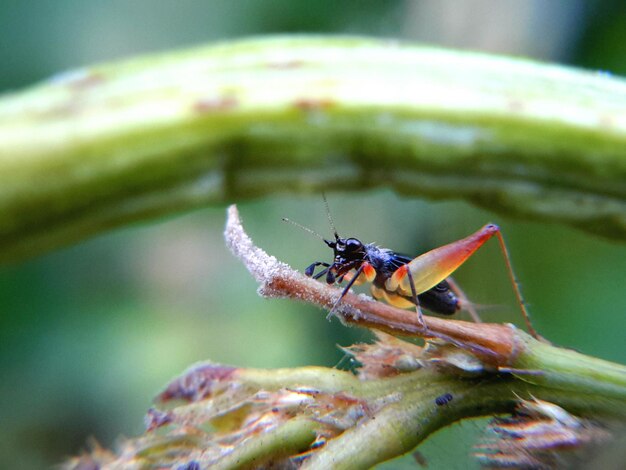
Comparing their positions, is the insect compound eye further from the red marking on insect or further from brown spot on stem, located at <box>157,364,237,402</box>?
the red marking on insect

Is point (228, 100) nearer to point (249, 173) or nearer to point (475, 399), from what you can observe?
point (249, 173)

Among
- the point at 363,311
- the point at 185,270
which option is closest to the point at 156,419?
the point at 363,311

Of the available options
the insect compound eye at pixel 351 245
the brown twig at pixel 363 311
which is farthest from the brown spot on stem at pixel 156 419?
the insect compound eye at pixel 351 245

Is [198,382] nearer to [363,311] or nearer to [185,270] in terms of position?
[363,311]

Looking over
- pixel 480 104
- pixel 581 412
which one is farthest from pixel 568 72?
pixel 581 412

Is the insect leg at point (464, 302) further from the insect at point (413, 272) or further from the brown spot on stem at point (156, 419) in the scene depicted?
the brown spot on stem at point (156, 419)

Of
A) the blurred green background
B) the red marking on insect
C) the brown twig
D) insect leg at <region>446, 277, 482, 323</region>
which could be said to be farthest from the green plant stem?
the blurred green background
